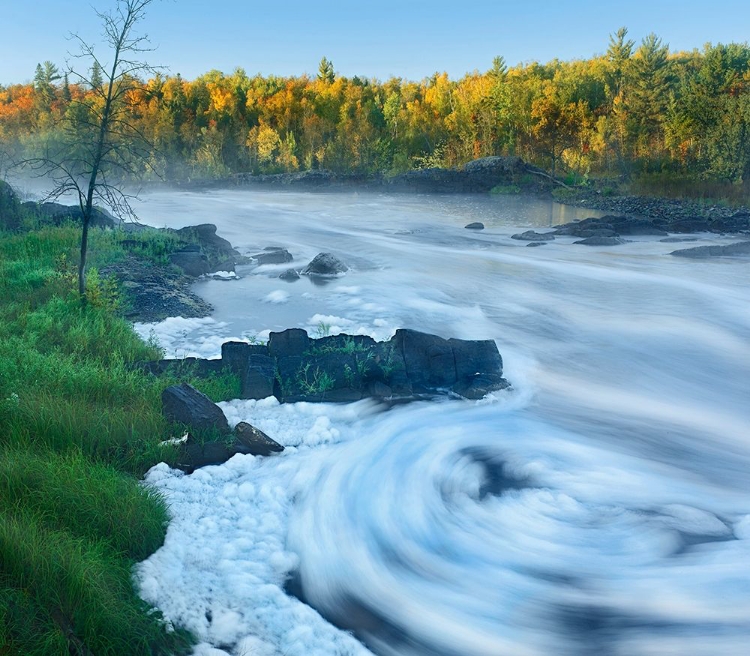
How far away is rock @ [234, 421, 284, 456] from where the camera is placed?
6352 millimetres

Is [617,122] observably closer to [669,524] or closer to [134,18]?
[134,18]

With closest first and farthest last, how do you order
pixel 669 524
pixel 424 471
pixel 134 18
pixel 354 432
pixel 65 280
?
pixel 669 524 < pixel 424 471 < pixel 354 432 < pixel 134 18 < pixel 65 280

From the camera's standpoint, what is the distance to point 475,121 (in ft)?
197

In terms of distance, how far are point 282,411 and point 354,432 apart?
34.4 inches

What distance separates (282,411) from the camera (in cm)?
746

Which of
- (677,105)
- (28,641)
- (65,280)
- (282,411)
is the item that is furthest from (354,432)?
(677,105)

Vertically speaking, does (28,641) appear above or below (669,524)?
above

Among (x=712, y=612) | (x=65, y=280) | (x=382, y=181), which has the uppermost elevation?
(x=382, y=181)

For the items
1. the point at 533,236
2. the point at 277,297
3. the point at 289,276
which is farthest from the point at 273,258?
the point at 533,236

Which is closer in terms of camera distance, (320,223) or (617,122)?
(320,223)

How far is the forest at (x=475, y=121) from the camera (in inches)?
1556

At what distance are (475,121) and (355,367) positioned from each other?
2199 inches

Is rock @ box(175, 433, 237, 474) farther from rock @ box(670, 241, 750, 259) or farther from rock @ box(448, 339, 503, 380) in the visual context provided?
rock @ box(670, 241, 750, 259)

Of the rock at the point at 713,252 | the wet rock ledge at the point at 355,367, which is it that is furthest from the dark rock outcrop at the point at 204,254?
the rock at the point at 713,252
